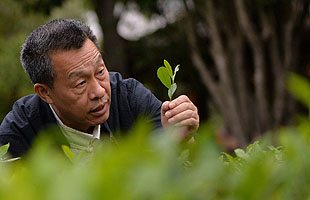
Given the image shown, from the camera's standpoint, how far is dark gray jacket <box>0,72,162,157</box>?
282 cm

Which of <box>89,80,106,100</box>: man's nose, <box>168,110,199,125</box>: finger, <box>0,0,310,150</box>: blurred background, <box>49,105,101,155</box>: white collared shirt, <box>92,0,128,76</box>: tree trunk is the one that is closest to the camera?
<box>168,110,199,125</box>: finger

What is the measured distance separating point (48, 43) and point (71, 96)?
0.30 m

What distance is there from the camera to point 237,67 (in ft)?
34.2

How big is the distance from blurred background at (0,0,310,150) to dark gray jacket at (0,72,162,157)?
6.21 metres

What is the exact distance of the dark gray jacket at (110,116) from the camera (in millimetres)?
2816

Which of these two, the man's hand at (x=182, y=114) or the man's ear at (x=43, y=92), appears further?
the man's ear at (x=43, y=92)

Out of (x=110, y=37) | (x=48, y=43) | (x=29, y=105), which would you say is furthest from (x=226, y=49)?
(x=48, y=43)

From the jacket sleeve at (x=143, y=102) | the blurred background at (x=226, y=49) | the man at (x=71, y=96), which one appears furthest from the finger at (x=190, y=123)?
the blurred background at (x=226, y=49)

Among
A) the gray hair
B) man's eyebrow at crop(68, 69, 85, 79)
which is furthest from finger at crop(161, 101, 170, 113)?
the gray hair

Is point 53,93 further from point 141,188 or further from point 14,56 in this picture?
point 14,56

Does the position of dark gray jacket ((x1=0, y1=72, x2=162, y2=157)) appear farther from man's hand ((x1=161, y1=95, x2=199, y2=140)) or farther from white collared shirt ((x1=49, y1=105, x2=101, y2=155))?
man's hand ((x1=161, y1=95, x2=199, y2=140))

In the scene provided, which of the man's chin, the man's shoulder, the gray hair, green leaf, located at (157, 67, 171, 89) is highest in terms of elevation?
green leaf, located at (157, 67, 171, 89)

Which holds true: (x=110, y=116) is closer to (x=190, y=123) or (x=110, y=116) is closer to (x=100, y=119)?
(x=100, y=119)

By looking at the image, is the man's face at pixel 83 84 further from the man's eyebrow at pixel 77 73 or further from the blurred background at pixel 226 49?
the blurred background at pixel 226 49
